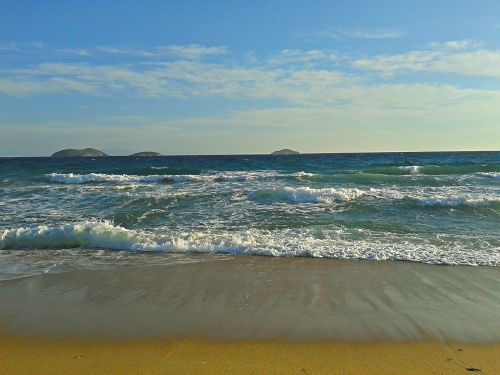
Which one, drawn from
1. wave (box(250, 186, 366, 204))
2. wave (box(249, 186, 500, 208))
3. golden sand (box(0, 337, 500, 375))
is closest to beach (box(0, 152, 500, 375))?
golden sand (box(0, 337, 500, 375))

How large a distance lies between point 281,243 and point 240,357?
16.9 feet

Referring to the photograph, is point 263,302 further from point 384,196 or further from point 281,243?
point 384,196

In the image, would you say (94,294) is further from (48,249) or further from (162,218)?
(162,218)

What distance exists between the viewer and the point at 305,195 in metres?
15.8

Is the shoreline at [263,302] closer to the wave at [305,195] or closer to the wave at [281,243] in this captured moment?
the wave at [281,243]

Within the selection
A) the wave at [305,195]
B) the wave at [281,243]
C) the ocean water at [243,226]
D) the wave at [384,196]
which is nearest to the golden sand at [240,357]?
the ocean water at [243,226]

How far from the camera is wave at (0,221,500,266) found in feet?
26.9

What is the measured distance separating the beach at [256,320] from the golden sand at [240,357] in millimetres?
10

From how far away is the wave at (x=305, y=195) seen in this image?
603 inches

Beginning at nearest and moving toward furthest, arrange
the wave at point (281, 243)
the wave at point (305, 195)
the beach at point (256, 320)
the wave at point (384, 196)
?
the beach at point (256, 320), the wave at point (281, 243), the wave at point (384, 196), the wave at point (305, 195)

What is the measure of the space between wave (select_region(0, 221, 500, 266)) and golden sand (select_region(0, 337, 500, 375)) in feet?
12.3

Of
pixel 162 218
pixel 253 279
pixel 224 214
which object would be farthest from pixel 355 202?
pixel 253 279

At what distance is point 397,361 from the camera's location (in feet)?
13.4

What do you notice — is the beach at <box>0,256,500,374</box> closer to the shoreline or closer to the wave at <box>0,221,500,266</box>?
the shoreline
